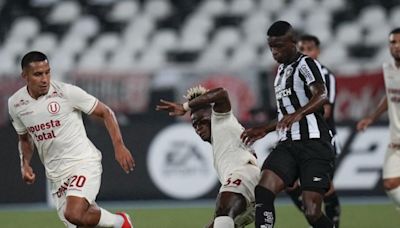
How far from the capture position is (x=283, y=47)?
7.30 meters

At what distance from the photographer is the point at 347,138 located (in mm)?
13164

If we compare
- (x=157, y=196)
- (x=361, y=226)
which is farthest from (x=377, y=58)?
(x=361, y=226)

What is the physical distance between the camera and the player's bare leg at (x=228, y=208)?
7.13m

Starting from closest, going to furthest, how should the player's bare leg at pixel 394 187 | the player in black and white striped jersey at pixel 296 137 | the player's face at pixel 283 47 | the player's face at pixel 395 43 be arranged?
the player in black and white striped jersey at pixel 296 137
the player's face at pixel 283 47
the player's face at pixel 395 43
the player's bare leg at pixel 394 187

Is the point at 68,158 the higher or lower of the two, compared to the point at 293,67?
lower

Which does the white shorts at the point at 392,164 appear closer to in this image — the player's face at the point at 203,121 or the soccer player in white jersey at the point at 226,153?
the soccer player in white jersey at the point at 226,153

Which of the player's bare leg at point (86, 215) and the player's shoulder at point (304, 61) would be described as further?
the player's bare leg at point (86, 215)

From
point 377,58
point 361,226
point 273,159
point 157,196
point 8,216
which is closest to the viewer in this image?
point 273,159

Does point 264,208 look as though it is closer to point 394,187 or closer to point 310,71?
point 310,71

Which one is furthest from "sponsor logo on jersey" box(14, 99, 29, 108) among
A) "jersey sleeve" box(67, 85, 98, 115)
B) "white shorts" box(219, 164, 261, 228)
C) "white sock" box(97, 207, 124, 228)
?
"white shorts" box(219, 164, 261, 228)

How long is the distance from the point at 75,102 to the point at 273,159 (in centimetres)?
177

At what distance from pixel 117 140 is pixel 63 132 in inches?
20.9

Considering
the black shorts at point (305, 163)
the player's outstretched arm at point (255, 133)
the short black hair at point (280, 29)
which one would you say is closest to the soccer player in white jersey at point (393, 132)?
the black shorts at point (305, 163)

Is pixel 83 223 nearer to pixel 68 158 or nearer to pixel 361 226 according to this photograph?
pixel 68 158
